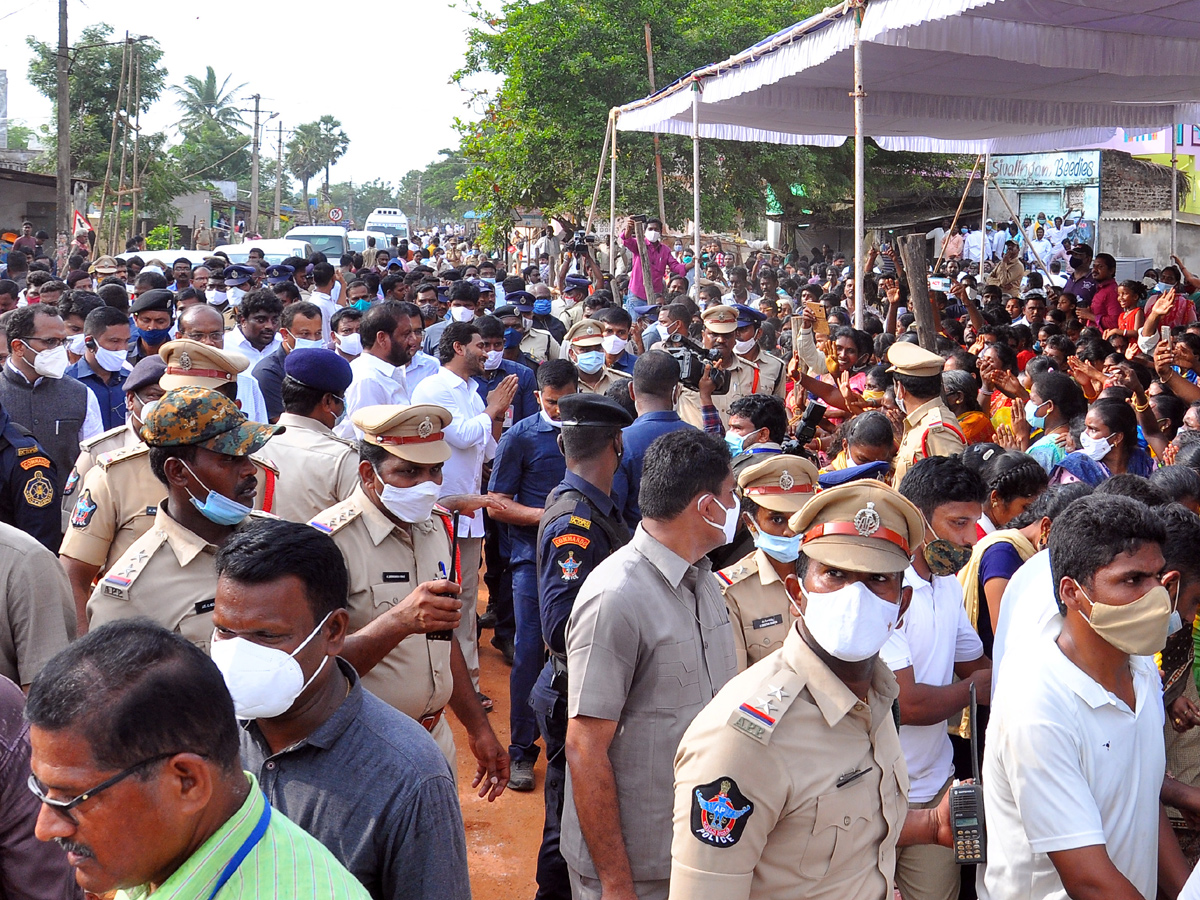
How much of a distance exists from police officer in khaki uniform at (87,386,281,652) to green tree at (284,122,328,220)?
96389mm

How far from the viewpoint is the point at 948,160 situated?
3114cm

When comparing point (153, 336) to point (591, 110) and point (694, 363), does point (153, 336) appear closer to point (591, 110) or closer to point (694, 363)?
point (694, 363)

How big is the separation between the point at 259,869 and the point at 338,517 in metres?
1.99

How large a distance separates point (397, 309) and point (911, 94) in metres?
8.33

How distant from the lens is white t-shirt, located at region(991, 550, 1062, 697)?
2.80 metres

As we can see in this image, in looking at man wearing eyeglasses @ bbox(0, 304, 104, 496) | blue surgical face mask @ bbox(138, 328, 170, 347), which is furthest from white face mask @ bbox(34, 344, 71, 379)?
blue surgical face mask @ bbox(138, 328, 170, 347)

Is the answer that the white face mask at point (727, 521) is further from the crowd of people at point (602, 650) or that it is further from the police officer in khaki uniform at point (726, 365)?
the police officer in khaki uniform at point (726, 365)

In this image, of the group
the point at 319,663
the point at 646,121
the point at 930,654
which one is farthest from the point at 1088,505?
the point at 646,121

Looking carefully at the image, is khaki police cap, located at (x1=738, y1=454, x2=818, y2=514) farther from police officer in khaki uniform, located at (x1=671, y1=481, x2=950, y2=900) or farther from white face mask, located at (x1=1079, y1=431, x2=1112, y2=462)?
white face mask, located at (x1=1079, y1=431, x2=1112, y2=462)

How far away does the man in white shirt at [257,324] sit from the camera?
7.95 meters

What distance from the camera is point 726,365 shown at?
7832 millimetres

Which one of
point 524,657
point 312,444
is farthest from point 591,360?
point 312,444

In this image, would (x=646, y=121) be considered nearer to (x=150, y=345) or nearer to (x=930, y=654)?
(x=150, y=345)

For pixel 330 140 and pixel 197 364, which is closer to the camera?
Result: pixel 197 364
